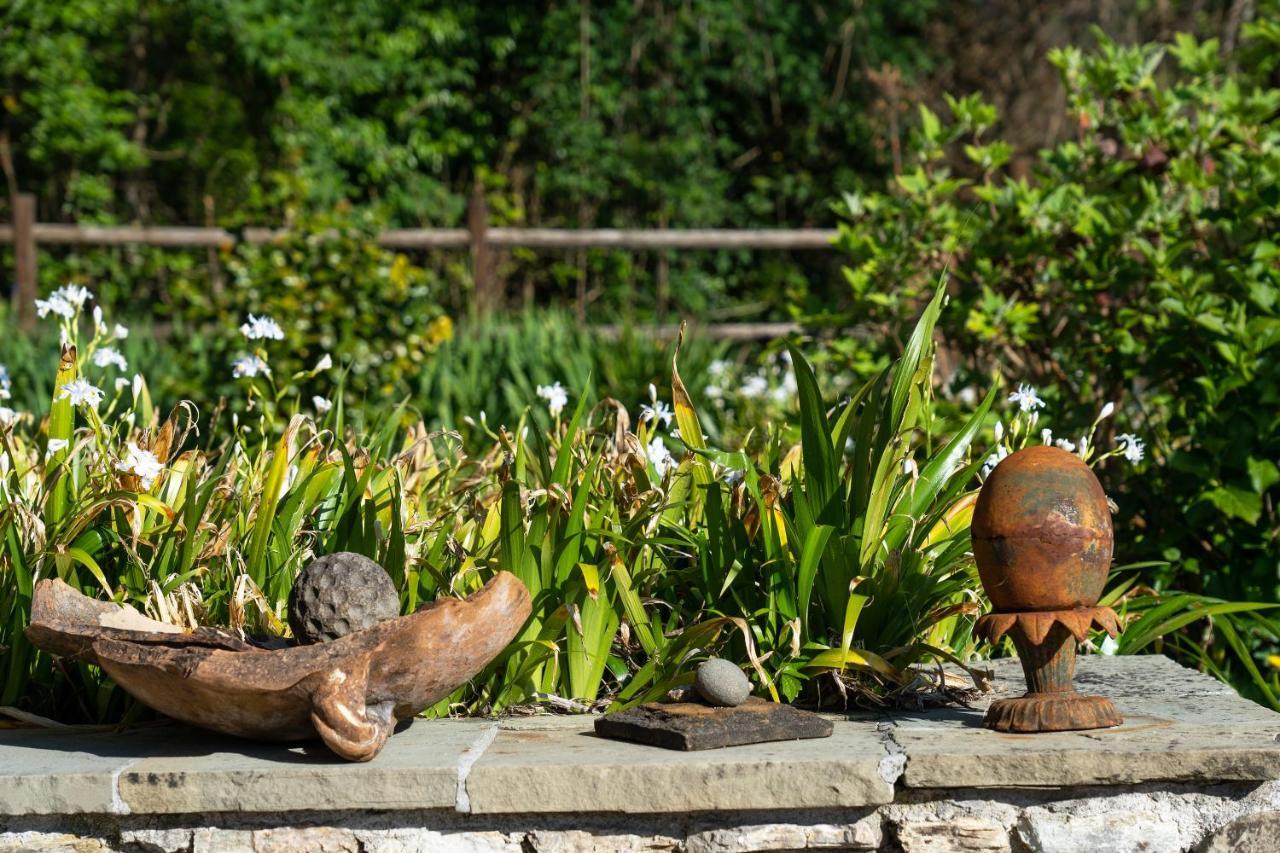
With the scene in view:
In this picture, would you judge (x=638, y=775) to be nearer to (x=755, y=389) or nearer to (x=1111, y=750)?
(x=1111, y=750)

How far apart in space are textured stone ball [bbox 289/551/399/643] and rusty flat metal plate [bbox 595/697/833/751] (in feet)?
1.35

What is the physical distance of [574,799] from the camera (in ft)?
6.50

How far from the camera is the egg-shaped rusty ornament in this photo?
208 centimetres

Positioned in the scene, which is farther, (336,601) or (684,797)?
(336,601)

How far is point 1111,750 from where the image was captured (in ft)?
6.51

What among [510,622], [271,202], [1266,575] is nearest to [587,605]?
[510,622]

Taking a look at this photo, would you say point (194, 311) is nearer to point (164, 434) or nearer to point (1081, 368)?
point (164, 434)

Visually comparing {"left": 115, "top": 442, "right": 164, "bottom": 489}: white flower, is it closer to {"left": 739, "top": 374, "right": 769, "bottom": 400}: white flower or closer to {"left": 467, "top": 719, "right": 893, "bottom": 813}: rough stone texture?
{"left": 467, "top": 719, "right": 893, "bottom": 813}: rough stone texture

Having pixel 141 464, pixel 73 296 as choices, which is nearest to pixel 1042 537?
pixel 141 464

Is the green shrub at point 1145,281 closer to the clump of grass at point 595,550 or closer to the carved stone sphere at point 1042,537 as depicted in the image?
the clump of grass at point 595,550

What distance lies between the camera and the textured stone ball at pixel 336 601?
2.12 meters

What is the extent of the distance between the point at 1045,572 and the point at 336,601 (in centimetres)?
109

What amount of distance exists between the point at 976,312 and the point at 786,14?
8489mm

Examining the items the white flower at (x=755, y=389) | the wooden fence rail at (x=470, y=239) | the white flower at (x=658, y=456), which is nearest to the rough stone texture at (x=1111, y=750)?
the white flower at (x=658, y=456)
